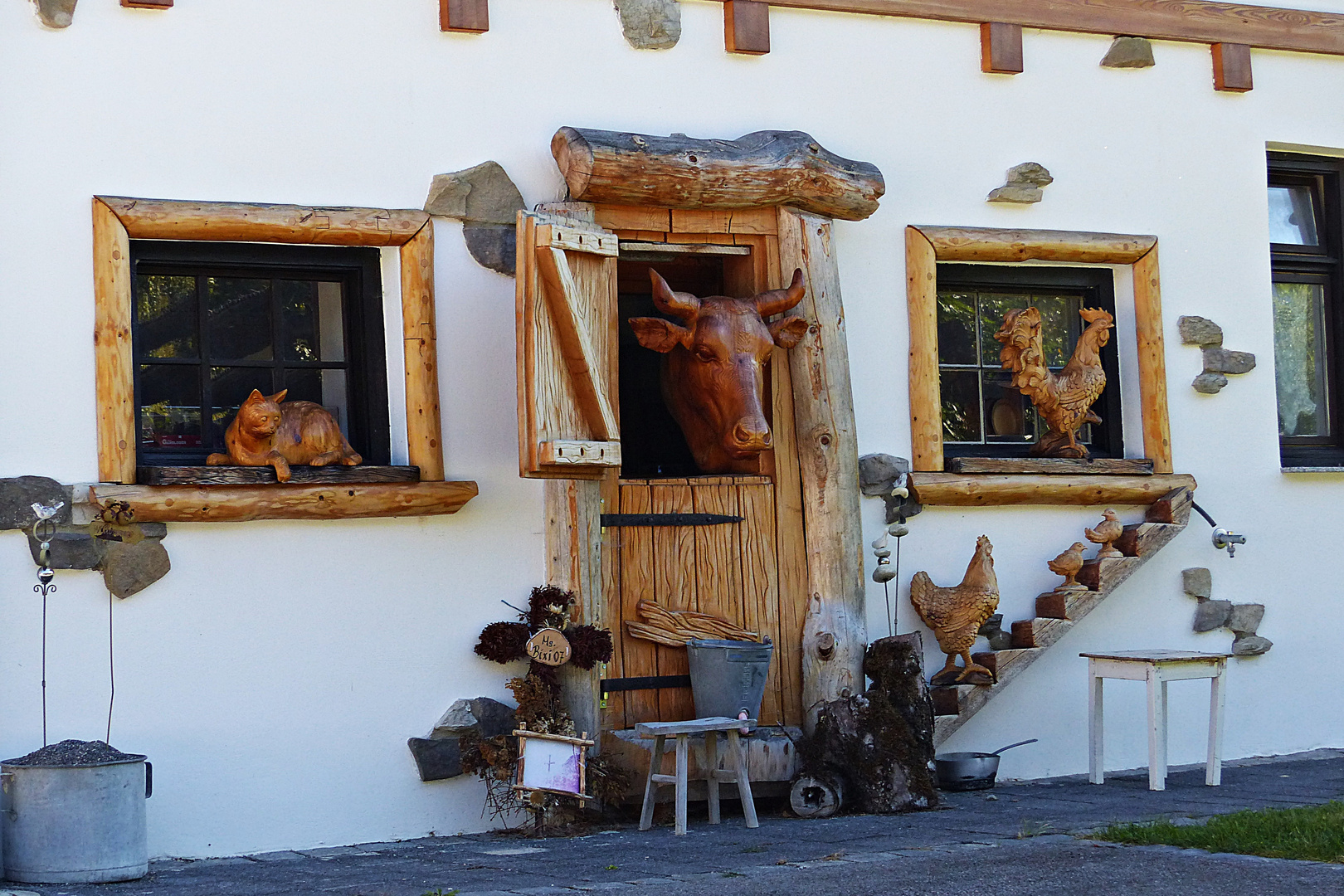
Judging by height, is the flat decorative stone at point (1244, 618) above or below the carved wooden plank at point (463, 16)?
below

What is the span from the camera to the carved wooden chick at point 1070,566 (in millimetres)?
7023

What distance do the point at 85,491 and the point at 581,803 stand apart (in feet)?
6.72

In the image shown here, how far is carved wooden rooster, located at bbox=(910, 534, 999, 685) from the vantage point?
6750 mm

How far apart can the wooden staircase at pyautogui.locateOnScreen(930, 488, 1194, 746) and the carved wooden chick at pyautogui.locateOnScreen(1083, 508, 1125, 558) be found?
49 mm

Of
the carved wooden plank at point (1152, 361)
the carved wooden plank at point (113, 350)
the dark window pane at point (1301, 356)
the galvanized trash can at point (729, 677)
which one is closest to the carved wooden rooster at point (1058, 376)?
the carved wooden plank at point (1152, 361)

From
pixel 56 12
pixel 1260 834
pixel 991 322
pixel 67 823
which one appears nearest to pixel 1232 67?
pixel 991 322

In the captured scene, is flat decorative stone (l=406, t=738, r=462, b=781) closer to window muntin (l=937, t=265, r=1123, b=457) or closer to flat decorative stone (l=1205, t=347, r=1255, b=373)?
window muntin (l=937, t=265, r=1123, b=457)

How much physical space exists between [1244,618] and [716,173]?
10.7ft

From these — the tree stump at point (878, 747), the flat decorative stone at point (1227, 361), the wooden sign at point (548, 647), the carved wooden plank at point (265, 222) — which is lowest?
the tree stump at point (878, 747)

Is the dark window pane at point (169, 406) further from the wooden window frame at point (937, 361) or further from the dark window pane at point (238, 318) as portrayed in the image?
the wooden window frame at point (937, 361)

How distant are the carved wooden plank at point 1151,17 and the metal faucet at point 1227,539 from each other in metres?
2.29

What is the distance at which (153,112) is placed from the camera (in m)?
5.91

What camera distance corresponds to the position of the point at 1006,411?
7.47 metres

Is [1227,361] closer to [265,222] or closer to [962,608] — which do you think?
[962,608]
